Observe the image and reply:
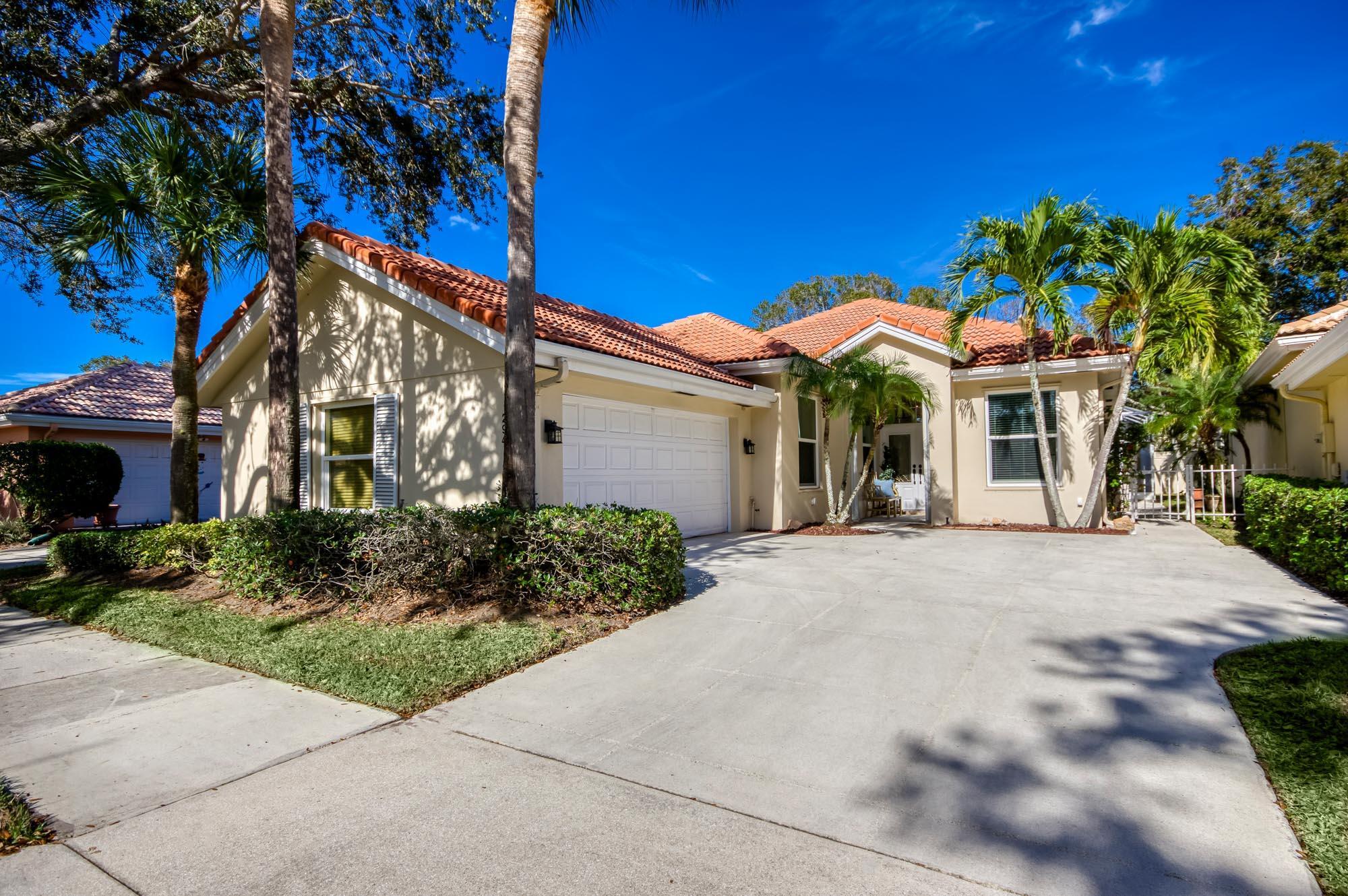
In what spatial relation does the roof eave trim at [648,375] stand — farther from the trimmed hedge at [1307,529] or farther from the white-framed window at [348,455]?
the trimmed hedge at [1307,529]

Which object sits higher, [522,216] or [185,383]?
[522,216]

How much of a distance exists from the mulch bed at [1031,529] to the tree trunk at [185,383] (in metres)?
13.4

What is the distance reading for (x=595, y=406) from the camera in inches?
395

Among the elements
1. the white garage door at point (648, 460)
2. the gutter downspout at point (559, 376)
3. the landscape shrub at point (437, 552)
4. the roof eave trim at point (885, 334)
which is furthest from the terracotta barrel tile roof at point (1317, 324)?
the landscape shrub at point (437, 552)

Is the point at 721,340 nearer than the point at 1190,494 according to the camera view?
No

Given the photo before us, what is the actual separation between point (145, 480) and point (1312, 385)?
82.7 ft

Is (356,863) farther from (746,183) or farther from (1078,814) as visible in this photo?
(746,183)

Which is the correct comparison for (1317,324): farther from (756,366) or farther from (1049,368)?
(756,366)

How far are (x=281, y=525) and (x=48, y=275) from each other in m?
9.51

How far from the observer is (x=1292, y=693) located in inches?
154

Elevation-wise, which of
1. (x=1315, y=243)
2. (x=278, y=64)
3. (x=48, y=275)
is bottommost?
(x=48, y=275)

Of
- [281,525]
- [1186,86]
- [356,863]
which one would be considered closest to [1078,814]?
[356,863]

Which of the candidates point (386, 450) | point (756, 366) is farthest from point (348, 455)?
point (756, 366)

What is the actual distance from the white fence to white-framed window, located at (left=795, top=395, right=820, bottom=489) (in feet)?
20.5
